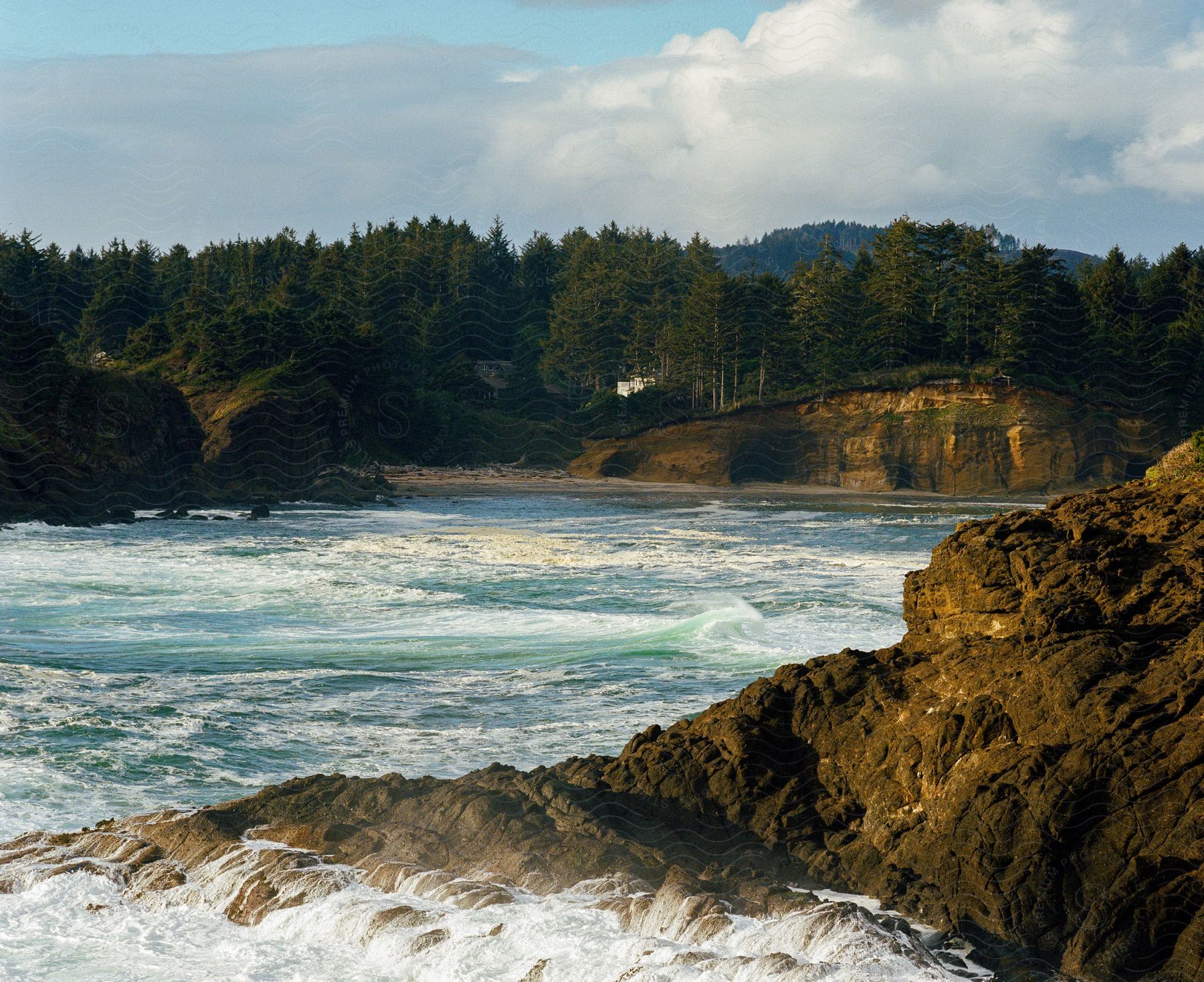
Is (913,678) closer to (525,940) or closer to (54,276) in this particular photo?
(525,940)

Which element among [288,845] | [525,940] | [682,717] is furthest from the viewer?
[682,717]

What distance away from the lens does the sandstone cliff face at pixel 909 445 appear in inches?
1569

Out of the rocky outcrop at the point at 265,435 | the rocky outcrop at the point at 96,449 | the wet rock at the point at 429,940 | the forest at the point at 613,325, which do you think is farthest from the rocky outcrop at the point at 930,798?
the rocky outcrop at the point at 265,435

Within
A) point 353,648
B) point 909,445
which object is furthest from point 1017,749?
point 909,445

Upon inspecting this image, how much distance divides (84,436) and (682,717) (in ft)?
80.1

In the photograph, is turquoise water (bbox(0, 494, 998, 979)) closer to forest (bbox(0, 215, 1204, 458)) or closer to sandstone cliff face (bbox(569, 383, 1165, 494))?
forest (bbox(0, 215, 1204, 458))

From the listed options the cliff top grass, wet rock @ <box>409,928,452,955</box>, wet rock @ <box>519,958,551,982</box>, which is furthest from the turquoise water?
the cliff top grass

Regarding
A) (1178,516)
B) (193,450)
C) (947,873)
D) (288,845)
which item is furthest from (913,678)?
(193,450)

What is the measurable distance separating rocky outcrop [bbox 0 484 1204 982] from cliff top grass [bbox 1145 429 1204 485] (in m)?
0.58

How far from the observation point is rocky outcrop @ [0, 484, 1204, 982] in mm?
4113

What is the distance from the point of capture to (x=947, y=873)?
4.37 m

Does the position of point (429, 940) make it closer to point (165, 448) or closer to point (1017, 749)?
point (1017, 749)

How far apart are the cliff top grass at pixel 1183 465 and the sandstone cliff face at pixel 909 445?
3378 cm

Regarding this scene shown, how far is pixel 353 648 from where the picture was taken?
10867 mm
